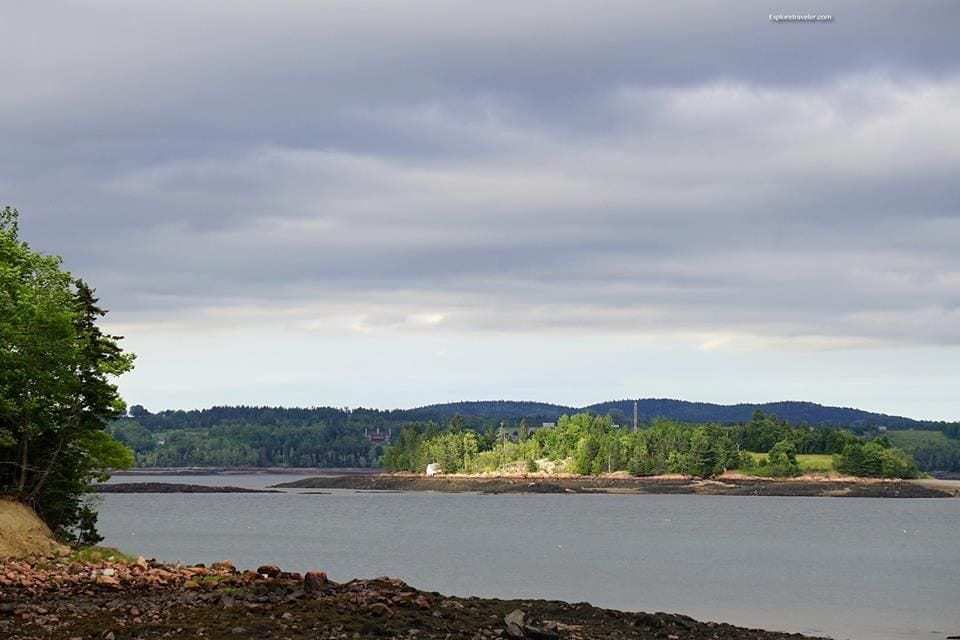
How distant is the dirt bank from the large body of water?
27098 millimetres

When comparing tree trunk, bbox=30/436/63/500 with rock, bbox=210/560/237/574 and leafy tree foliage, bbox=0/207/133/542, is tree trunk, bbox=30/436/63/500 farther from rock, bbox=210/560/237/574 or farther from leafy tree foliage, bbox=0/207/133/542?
rock, bbox=210/560/237/574

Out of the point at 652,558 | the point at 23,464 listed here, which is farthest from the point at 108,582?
the point at 652,558

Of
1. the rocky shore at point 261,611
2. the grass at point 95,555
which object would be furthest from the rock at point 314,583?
the grass at point 95,555

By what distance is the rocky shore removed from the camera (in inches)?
1529

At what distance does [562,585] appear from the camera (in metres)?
86.3

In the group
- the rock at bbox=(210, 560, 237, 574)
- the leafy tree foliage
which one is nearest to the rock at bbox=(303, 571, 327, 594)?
the rock at bbox=(210, 560, 237, 574)

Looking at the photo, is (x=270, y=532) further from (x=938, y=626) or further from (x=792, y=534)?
(x=938, y=626)

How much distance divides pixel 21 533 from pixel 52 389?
9.91 metres

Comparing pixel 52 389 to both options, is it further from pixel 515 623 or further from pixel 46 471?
pixel 515 623

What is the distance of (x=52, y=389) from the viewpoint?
220 ft

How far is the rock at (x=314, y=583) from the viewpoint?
147 feet

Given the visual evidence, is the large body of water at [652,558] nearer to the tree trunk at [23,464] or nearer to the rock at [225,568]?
the rock at [225,568]

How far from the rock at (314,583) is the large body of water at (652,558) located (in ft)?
84.4

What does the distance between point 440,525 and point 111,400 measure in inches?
4350
